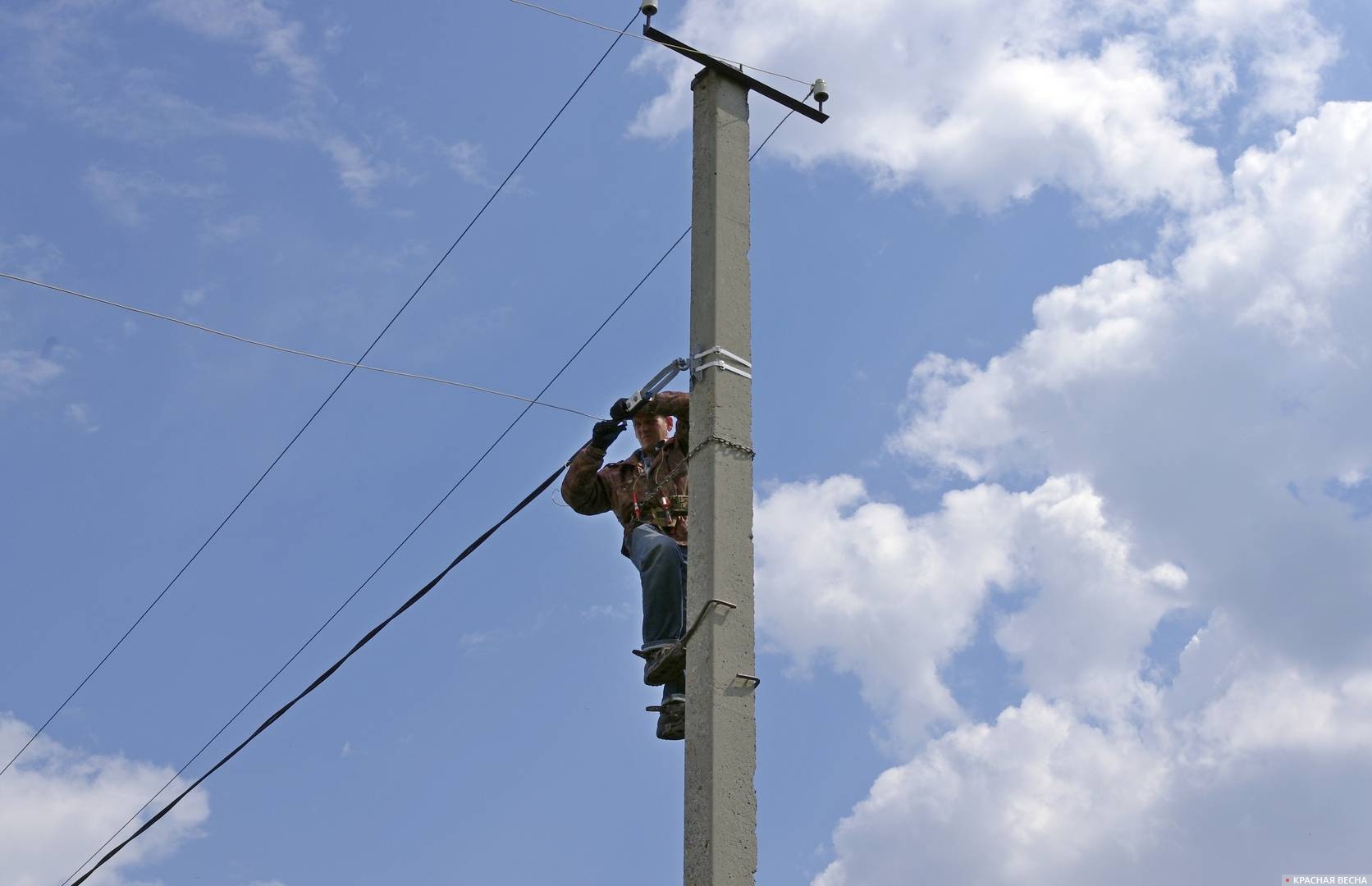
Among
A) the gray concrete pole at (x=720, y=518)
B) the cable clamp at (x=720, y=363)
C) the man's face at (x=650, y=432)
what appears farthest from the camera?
the man's face at (x=650, y=432)

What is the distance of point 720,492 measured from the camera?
6812mm

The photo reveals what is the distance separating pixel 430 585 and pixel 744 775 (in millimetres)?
3254

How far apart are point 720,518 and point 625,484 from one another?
2.01 metres

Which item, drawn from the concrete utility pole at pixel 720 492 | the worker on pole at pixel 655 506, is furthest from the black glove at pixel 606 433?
the concrete utility pole at pixel 720 492

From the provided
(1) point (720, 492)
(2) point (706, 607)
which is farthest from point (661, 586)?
(2) point (706, 607)

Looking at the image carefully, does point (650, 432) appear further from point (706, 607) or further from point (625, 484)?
point (706, 607)

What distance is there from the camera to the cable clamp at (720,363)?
7.12 m

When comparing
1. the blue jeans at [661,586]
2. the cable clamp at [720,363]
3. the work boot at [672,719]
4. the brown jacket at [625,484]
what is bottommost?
the work boot at [672,719]

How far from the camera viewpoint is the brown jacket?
8.49 m

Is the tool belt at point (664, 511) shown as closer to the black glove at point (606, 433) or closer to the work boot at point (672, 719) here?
the black glove at point (606, 433)

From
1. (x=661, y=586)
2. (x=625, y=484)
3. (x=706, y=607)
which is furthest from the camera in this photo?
(x=625, y=484)

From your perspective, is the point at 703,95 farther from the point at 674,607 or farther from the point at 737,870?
the point at 737,870

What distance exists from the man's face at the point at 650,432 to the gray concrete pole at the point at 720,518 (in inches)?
55.8

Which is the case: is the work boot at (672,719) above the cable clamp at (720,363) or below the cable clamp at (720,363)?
below
